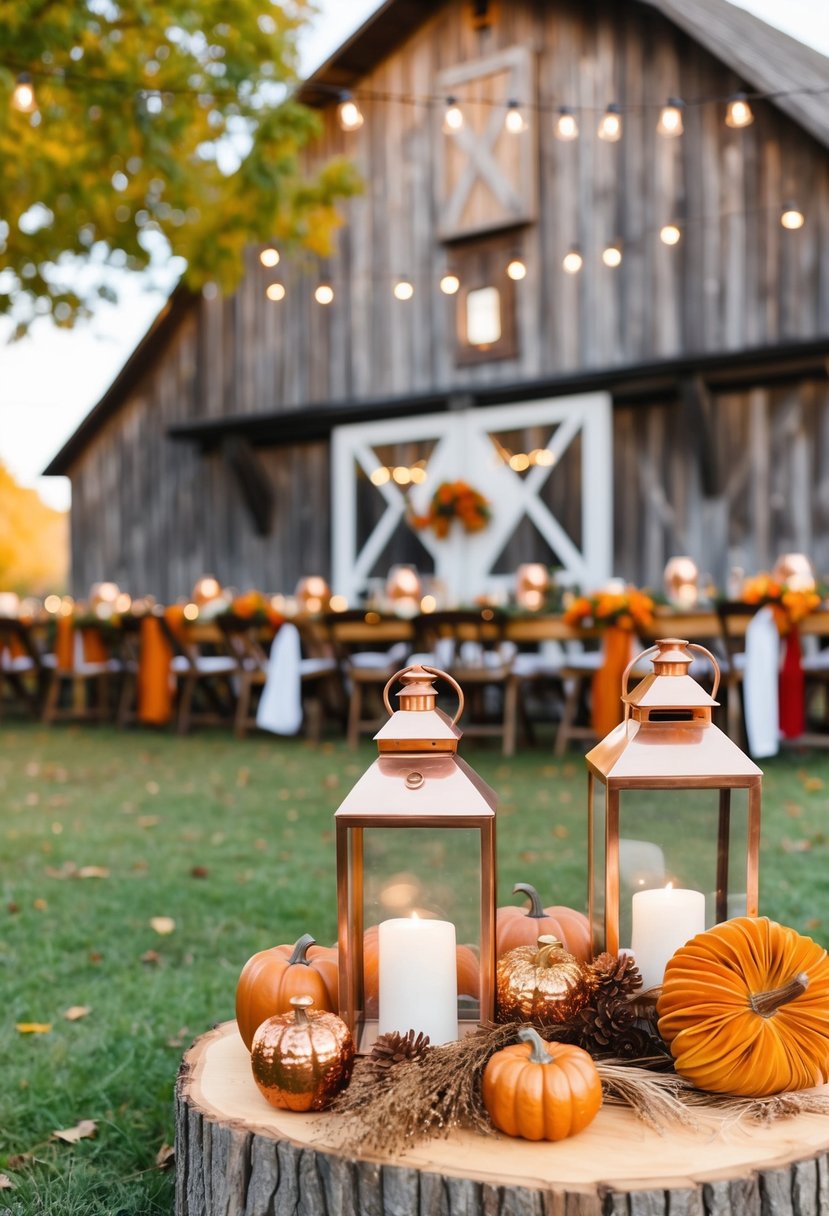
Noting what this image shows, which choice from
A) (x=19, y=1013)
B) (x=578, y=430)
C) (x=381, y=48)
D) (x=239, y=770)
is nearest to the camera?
(x=19, y=1013)

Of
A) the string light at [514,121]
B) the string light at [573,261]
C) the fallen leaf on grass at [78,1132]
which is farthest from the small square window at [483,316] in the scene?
the fallen leaf on grass at [78,1132]

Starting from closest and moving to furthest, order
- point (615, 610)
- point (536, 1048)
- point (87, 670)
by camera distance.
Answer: point (536, 1048) → point (615, 610) → point (87, 670)

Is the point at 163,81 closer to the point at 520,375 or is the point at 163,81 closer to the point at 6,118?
the point at 6,118

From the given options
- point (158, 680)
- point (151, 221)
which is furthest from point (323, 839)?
point (151, 221)

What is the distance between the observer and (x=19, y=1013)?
286cm

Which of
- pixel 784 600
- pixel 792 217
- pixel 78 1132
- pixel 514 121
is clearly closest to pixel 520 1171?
pixel 78 1132

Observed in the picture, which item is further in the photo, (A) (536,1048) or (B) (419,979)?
(B) (419,979)

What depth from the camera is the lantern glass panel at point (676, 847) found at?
1.66m

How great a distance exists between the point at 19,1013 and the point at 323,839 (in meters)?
2.16

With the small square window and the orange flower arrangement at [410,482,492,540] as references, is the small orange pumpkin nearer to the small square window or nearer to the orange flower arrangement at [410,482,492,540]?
the orange flower arrangement at [410,482,492,540]

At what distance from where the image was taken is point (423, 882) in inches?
65.1

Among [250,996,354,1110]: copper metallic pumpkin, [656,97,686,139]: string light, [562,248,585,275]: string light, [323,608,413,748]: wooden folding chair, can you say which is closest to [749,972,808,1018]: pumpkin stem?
[250,996,354,1110]: copper metallic pumpkin

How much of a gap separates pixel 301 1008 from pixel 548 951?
376 mm

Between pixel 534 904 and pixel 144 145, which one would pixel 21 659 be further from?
pixel 534 904
